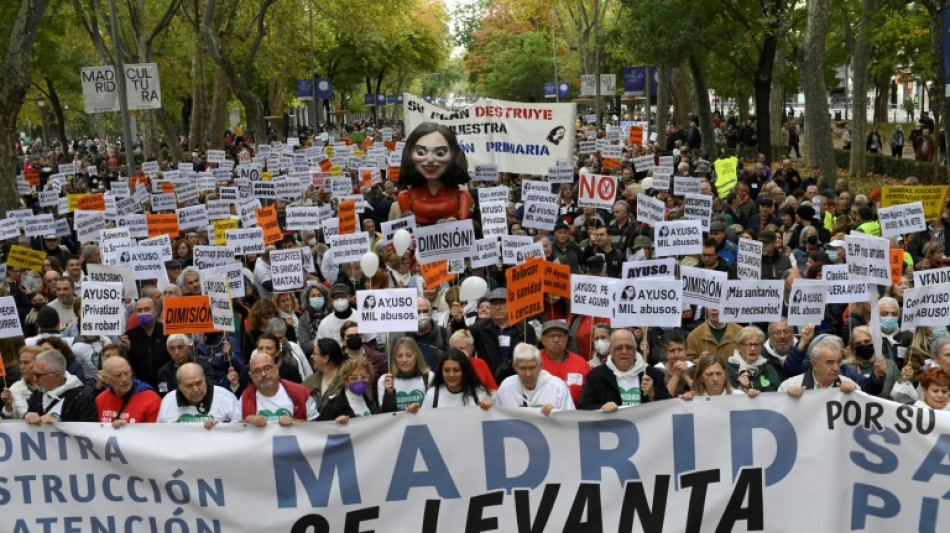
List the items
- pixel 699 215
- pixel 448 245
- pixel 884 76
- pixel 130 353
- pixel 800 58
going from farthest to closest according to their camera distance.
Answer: pixel 884 76, pixel 800 58, pixel 699 215, pixel 448 245, pixel 130 353

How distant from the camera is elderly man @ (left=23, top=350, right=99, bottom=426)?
7.96 metres

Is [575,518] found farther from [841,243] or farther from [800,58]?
[800,58]

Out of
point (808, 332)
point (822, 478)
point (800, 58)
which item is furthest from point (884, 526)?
point (800, 58)

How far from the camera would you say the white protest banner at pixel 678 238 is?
1198 cm

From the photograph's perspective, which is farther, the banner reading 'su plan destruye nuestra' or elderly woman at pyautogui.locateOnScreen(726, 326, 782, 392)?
elderly woman at pyautogui.locateOnScreen(726, 326, 782, 392)

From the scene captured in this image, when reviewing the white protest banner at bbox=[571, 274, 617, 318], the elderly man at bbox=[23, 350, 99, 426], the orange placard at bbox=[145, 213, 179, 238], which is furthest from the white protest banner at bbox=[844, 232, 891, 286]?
the orange placard at bbox=[145, 213, 179, 238]

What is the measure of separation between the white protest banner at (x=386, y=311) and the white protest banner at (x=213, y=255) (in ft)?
15.0

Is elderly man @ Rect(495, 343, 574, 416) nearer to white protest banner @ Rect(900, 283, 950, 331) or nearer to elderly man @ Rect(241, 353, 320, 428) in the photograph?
elderly man @ Rect(241, 353, 320, 428)

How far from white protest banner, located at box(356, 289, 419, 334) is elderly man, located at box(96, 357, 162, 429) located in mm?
1535

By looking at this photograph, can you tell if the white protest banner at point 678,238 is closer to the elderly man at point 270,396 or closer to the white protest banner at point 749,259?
the white protest banner at point 749,259

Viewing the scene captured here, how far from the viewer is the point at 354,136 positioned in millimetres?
50656

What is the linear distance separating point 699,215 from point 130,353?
762cm

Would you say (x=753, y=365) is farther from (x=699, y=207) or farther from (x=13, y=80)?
(x=13, y=80)

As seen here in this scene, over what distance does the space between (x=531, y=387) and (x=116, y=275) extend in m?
5.66
